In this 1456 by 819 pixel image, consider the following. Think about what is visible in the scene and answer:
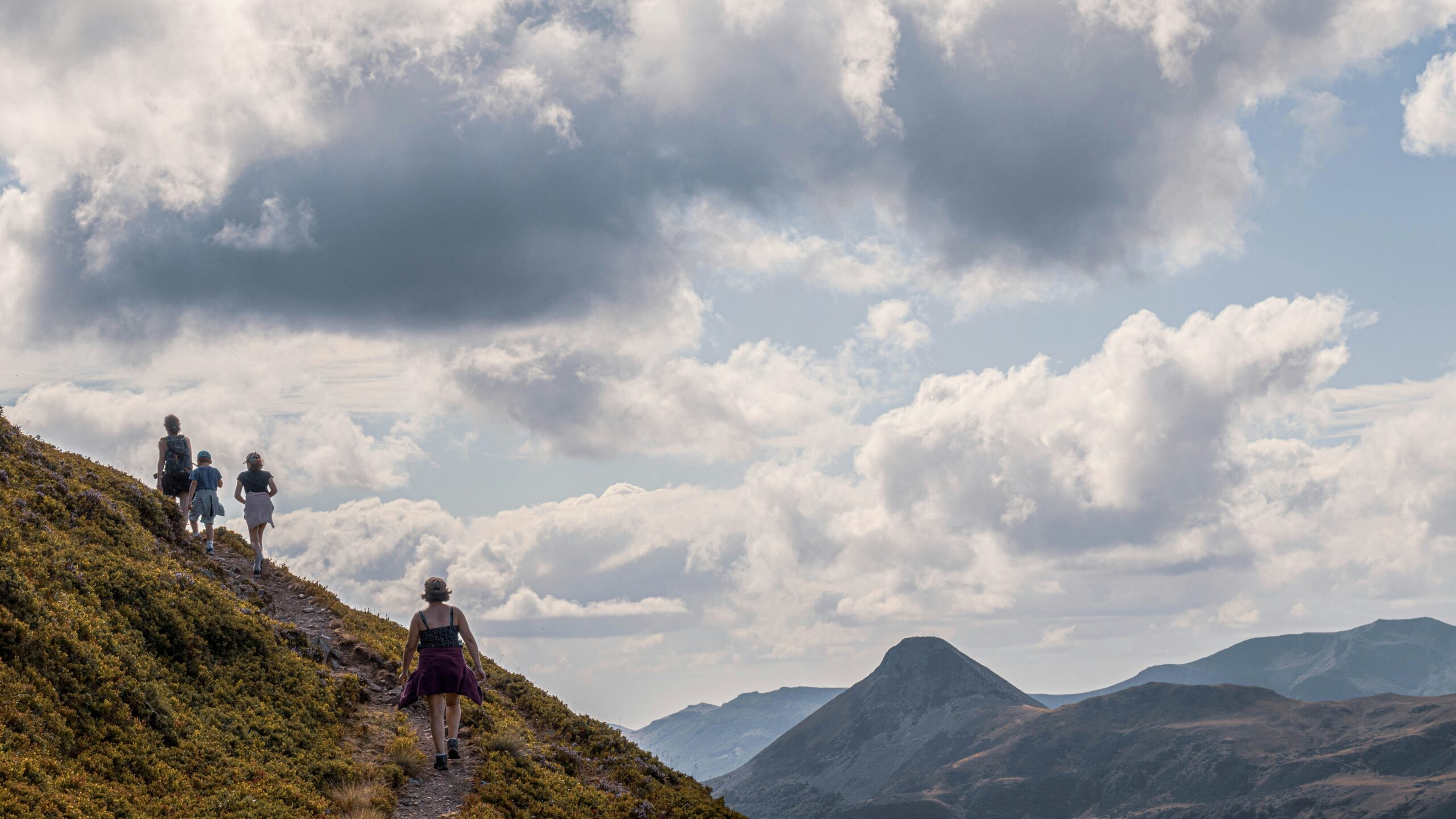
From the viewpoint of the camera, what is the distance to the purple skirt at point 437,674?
61.8 feet

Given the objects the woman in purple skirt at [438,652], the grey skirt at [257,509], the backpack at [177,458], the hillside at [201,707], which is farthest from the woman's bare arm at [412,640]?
the backpack at [177,458]

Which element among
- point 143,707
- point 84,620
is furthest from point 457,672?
point 84,620

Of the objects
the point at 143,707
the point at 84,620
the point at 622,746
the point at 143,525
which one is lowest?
the point at 622,746

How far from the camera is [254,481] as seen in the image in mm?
29344

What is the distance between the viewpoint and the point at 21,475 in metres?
26.3

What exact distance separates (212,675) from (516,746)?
644 centimetres

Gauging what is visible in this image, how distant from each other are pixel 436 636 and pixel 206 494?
1574 centimetres

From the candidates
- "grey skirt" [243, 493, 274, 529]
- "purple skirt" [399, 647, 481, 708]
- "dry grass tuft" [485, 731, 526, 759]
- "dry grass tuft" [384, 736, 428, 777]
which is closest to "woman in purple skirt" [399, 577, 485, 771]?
"purple skirt" [399, 647, 481, 708]

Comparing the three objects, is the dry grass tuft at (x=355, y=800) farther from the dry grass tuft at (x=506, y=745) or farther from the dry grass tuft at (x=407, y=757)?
the dry grass tuft at (x=506, y=745)

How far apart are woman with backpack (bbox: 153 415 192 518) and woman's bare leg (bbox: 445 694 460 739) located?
15.0m

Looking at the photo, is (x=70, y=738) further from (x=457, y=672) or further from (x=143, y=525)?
(x=143, y=525)

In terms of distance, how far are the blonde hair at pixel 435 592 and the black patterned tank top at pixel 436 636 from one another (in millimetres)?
302

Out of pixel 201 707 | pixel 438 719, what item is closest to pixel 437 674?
pixel 438 719

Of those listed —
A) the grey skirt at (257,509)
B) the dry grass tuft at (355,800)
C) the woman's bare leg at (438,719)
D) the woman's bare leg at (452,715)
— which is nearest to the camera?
the dry grass tuft at (355,800)
